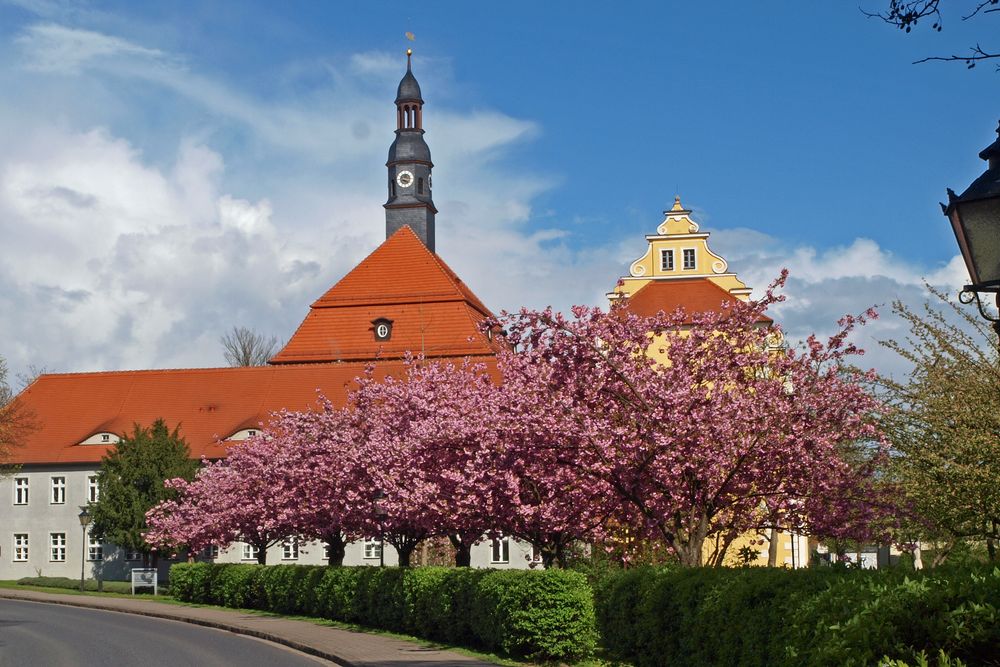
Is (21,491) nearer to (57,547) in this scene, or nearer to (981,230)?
(57,547)

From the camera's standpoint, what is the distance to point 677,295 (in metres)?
55.5

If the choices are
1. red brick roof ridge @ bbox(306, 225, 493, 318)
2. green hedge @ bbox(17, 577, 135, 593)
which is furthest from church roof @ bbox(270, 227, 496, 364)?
green hedge @ bbox(17, 577, 135, 593)

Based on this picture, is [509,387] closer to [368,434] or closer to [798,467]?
[798,467]

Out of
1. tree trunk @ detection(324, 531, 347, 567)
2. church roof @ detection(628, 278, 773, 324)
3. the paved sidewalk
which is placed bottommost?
the paved sidewalk

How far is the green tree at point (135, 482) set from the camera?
174 feet

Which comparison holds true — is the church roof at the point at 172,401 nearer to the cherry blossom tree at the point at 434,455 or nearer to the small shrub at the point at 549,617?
the cherry blossom tree at the point at 434,455

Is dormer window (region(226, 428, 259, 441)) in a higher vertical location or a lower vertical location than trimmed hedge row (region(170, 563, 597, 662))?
higher

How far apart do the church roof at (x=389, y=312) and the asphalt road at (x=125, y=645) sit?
34.5 meters

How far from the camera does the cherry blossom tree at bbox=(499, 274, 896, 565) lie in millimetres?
17984

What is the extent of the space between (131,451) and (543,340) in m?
38.0

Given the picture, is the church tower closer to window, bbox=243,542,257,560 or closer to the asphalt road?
window, bbox=243,542,257,560

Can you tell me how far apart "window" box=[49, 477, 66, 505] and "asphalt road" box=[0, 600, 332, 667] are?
27874mm

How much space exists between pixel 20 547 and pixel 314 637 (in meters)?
42.0

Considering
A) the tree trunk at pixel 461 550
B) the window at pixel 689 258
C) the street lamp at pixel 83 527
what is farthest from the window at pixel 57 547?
the tree trunk at pixel 461 550
